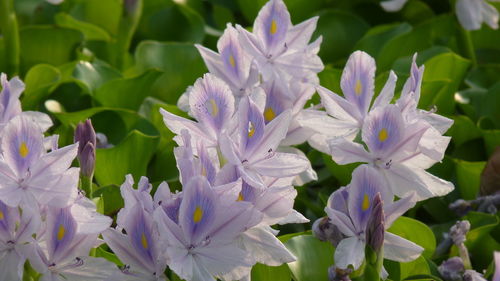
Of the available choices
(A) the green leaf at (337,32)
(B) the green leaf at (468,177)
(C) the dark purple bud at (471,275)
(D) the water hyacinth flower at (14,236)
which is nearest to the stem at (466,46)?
(A) the green leaf at (337,32)

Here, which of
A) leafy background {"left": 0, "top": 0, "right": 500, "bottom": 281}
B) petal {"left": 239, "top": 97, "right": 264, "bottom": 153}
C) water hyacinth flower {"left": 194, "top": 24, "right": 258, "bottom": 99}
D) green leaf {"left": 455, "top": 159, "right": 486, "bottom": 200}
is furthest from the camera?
green leaf {"left": 455, "top": 159, "right": 486, "bottom": 200}

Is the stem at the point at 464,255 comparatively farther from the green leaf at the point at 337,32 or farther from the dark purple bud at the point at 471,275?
the green leaf at the point at 337,32

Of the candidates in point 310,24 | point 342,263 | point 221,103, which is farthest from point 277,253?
point 310,24

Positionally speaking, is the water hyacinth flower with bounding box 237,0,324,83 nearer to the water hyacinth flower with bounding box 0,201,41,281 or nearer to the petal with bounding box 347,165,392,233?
the petal with bounding box 347,165,392,233

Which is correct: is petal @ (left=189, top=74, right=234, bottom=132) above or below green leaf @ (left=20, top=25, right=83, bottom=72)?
above

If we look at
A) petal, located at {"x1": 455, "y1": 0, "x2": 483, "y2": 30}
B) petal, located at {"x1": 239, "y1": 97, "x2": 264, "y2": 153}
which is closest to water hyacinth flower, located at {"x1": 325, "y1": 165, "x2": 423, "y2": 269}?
petal, located at {"x1": 239, "y1": 97, "x2": 264, "y2": 153}

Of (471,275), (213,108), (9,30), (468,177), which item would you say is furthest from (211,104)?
(9,30)

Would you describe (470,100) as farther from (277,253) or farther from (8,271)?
(8,271)
